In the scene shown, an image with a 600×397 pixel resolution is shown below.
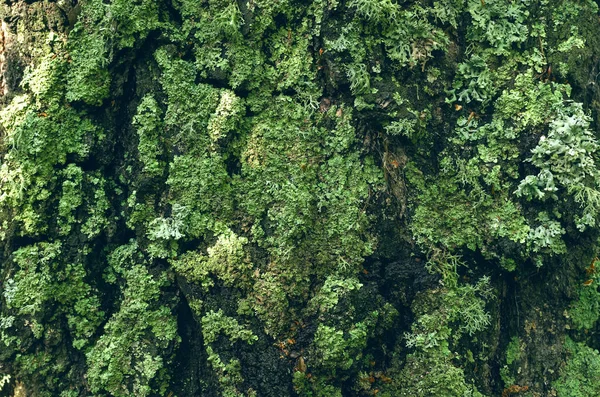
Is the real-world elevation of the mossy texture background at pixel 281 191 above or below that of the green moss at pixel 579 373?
above

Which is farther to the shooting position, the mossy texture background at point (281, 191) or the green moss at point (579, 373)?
the green moss at point (579, 373)

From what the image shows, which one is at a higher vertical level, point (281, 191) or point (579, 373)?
point (281, 191)

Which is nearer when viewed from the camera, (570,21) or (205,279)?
(205,279)

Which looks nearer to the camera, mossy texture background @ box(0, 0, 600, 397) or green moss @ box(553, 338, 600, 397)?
mossy texture background @ box(0, 0, 600, 397)

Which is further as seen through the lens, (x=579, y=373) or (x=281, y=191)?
(x=579, y=373)

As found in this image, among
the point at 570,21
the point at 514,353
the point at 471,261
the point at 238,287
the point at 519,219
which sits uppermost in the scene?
the point at 570,21

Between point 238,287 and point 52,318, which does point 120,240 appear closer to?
point 52,318

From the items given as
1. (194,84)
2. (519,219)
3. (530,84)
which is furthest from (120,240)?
(530,84)

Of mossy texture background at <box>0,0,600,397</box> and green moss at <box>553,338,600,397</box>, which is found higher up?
mossy texture background at <box>0,0,600,397</box>
